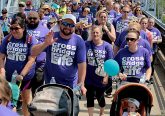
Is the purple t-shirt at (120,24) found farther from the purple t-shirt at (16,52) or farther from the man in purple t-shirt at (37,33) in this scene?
the purple t-shirt at (16,52)

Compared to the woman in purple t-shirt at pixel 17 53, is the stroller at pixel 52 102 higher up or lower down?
lower down

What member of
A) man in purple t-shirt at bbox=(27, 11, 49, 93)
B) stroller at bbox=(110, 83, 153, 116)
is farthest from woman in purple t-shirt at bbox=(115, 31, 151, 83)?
man in purple t-shirt at bbox=(27, 11, 49, 93)

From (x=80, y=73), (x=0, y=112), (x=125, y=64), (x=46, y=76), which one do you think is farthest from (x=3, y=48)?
(x=0, y=112)

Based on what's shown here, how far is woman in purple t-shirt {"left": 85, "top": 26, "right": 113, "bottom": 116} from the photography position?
22.9 feet

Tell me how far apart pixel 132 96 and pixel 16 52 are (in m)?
1.88

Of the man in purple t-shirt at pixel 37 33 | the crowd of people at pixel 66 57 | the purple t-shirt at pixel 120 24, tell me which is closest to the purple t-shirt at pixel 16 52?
the crowd of people at pixel 66 57

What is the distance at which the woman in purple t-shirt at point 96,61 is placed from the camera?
22.9ft

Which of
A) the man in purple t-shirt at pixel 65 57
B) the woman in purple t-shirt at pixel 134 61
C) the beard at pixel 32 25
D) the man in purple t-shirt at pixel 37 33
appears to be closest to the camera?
the man in purple t-shirt at pixel 65 57

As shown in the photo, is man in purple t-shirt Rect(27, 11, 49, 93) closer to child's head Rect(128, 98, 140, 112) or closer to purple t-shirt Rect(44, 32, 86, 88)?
purple t-shirt Rect(44, 32, 86, 88)

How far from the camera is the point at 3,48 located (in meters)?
6.27

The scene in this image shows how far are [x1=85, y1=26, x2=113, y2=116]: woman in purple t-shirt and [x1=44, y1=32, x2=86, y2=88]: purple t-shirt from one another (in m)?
1.01

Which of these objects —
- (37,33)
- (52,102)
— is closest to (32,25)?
(37,33)

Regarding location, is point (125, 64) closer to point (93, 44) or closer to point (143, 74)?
point (143, 74)

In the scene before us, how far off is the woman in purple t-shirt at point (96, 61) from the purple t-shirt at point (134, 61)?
58 cm
